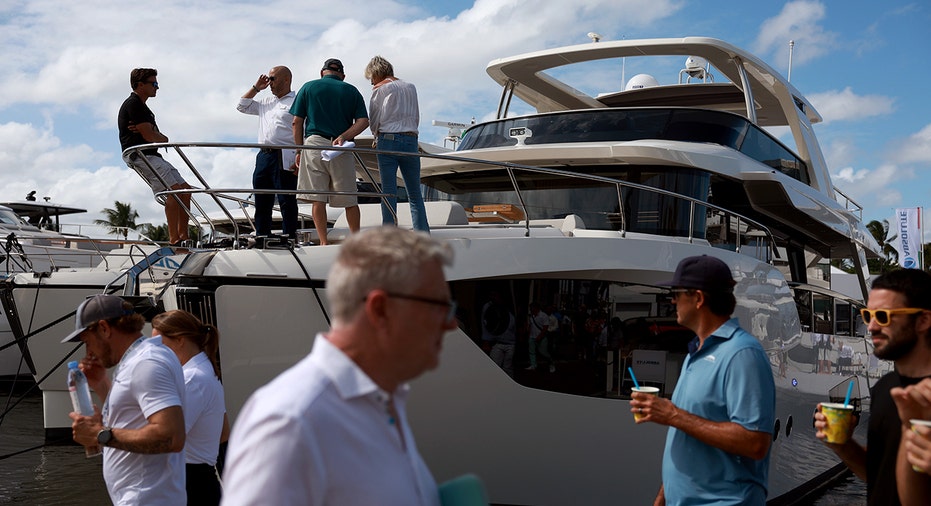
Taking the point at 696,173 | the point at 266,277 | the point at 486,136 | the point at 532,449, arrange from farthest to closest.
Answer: the point at 486,136, the point at 696,173, the point at 532,449, the point at 266,277

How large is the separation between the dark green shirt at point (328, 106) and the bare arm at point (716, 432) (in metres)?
3.94

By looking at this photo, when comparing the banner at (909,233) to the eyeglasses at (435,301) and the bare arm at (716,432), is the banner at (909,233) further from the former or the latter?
the eyeglasses at (435,301)

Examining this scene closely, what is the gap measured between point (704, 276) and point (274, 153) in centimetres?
429

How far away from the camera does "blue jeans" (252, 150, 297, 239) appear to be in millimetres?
6699

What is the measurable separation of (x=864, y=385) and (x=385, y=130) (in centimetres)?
781

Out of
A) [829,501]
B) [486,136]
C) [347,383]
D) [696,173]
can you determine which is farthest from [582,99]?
[347,383]

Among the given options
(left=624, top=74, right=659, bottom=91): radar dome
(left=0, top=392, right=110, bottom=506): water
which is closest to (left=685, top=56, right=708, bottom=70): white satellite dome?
(left=624, top=74, right=659, bottom=91): radar dome

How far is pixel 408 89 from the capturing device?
21.7ft

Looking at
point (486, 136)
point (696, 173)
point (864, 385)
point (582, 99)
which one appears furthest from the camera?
point (582, 99)

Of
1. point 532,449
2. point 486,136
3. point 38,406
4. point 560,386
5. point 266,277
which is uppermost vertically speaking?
point 486,136

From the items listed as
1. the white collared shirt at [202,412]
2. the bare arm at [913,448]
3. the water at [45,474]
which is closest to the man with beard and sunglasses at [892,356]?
the bare arm at [913,448]

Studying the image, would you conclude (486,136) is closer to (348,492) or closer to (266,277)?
(266,277)

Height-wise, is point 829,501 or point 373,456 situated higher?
point 373,456

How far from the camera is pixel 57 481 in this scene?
1060 centimetres
